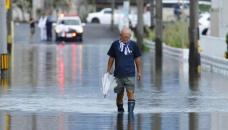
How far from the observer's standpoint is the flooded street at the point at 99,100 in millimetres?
14555

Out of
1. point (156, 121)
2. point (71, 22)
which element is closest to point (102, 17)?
point (71, 22)

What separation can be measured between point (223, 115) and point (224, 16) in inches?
718

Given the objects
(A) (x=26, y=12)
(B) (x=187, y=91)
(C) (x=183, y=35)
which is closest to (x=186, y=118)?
(B) (x=187, y=91)

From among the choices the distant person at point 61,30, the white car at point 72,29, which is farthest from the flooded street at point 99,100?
the white car at point 72,29

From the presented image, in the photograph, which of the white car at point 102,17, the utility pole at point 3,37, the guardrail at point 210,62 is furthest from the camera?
the white car at point 102,17

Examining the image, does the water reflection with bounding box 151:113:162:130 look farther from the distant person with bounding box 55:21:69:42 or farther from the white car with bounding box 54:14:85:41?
the white car with bounding box 54:14:85:41

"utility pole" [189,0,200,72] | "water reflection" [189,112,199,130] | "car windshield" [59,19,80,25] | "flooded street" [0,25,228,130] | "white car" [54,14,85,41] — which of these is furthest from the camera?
"car windshield" [59,19,80,25]

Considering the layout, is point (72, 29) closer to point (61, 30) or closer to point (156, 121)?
point (61, 30)

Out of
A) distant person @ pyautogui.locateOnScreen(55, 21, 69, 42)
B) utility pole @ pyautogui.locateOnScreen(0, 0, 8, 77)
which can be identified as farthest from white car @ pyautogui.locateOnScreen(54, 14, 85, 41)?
utility pole @ pyautogui.locateOnScreen(0, 0, 8, 77)

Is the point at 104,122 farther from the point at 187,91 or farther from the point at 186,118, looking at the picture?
the point at 187,91

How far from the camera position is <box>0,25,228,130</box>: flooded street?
14555 millimetres

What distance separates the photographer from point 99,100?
18516 millimetres

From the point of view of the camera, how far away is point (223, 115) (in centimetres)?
1582

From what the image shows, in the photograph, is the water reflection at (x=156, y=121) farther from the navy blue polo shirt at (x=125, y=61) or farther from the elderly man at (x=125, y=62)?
the navy blue polo shirt at (x=125, y=61)
